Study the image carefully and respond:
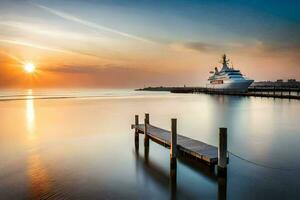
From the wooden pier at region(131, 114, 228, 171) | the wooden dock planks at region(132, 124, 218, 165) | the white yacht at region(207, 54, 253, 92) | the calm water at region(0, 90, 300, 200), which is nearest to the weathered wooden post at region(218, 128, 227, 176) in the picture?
the wooden pier at region(131, 114, 228, 171)

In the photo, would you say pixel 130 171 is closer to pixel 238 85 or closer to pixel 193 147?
pixel 193 147

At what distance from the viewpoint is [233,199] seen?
7.65 metres

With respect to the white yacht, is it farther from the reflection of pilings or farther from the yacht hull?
the reflection of pilings

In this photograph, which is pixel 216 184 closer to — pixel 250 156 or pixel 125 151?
pixel 250 156

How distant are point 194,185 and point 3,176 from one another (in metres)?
7.17

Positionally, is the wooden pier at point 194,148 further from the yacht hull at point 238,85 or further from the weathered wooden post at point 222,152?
the yacht hull at point 238,85

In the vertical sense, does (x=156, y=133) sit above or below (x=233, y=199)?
above

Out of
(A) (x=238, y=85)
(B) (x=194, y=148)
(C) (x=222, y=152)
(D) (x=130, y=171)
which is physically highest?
(A) (x=238, y=85)

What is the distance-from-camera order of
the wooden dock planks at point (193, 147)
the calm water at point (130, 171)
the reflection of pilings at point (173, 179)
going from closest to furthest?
the calm water at point (130, 171) → the reflection of pilings at point (173, 179) → the wooden dock planks at point (193, 147)

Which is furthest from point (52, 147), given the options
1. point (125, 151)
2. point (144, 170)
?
point (144, 170)

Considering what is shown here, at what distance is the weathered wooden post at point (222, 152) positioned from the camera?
8133mm

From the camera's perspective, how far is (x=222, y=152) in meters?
8.22

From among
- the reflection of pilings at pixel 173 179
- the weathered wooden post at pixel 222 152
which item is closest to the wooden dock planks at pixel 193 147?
the weathered wooden post at pixel 222 152

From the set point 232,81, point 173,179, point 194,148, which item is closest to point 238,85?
point 232,81
